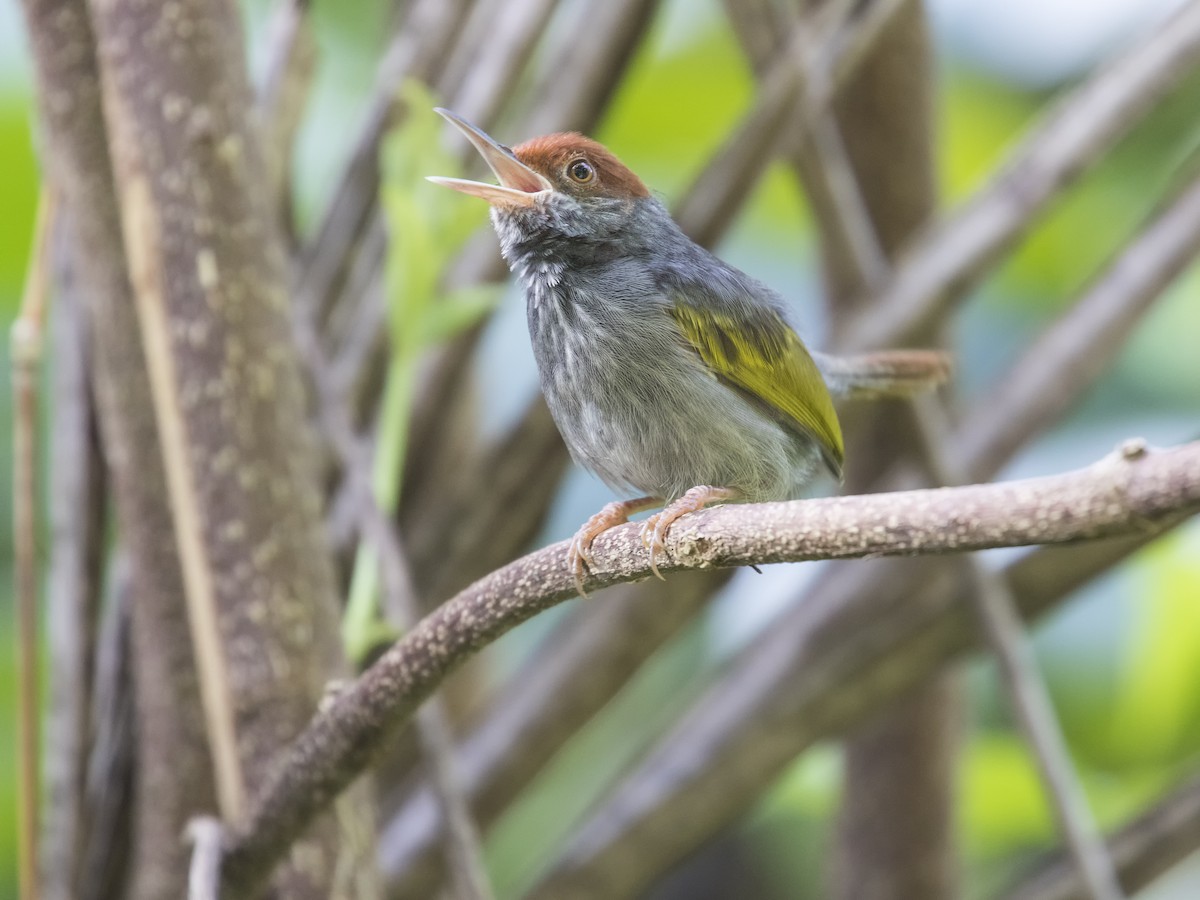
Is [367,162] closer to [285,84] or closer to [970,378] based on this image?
[285,84]

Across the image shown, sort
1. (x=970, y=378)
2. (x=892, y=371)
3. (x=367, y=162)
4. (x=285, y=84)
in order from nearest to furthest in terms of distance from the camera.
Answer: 1. (x=892, y=371)
2. (x=285, y=84)
3. (x=367, y=162)
4. (x=970, y=378)

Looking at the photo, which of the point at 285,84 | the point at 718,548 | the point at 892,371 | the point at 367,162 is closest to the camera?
the point at 718,548

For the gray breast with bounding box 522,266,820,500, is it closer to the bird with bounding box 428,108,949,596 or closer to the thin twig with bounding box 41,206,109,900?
the bird with bounding box 428,108,949,596

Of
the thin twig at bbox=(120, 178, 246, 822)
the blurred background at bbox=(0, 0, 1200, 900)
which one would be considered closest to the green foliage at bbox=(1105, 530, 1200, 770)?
the blurred background at bbox=(0, 0, 1200, 900)

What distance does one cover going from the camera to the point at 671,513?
169cm

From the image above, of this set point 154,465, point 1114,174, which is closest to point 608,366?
point 154,465

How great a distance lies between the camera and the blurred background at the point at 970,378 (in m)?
2.84

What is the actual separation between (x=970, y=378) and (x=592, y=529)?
2133mm

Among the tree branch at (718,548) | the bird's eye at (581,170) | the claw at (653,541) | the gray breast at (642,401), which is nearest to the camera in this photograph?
the tree branch at (718,548)

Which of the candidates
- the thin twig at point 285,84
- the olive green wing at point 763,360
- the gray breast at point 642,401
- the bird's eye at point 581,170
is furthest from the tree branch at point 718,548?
the thin twig at point 285,84

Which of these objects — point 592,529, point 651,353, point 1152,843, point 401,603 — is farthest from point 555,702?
point 1152,843

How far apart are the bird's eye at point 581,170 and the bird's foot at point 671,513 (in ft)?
1.90

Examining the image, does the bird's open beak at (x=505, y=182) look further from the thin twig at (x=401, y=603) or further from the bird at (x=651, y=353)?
the thin twig at (x=401, y=603)

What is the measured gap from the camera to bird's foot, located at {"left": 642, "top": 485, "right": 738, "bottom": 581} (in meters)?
1.33
